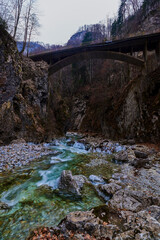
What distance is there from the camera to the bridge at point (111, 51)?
1583 centimetres

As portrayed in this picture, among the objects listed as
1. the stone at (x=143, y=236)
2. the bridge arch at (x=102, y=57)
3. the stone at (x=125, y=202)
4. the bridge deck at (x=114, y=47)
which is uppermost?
the bridge deck at (x=114, y=47)

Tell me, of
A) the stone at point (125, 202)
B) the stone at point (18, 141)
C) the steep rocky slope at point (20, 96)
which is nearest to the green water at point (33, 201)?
the stone at point (125, 202)

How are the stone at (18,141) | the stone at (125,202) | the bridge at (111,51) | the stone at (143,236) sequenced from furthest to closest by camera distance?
1. the bridge at (111,51)
2. the stone at (18,141)
3. the stone at (125,202)
4. the stone at (143,236)

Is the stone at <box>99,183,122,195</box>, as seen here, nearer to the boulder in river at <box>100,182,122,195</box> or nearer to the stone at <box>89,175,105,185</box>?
the boulder in river at <box>100,182,122,195</box>

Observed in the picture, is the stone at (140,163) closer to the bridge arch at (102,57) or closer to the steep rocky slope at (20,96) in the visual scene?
the steep rocky slope at (20,96)

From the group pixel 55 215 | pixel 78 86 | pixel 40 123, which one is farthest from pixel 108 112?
pixel 78 86

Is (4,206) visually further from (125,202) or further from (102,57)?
(102,57)

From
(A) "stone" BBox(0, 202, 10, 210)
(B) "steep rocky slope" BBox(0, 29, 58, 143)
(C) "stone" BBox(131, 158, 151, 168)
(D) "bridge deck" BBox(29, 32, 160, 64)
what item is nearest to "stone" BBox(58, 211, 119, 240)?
(A) "stone" BBox(0, 202, 10, 210)

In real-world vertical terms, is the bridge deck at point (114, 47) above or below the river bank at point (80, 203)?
above

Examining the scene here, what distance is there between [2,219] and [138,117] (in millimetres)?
13931

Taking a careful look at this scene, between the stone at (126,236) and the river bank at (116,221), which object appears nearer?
the stone at (126,236)

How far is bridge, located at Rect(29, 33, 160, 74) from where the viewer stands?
51.9 ft

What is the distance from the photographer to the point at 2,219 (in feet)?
12.4

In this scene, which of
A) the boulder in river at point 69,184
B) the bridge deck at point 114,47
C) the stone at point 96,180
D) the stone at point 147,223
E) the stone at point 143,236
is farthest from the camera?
the bridge deck at point 114,47
